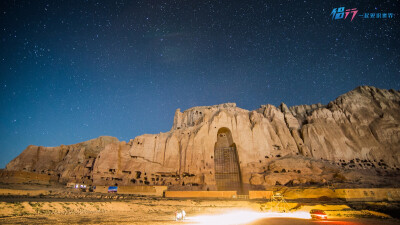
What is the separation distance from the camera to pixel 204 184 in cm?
4509

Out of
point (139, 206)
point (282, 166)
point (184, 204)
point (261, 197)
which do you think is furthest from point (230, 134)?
point (139, 206)

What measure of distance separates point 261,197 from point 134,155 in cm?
3004

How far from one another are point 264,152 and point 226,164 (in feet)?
31.5

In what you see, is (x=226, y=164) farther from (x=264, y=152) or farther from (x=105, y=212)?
(x=105, y=212)

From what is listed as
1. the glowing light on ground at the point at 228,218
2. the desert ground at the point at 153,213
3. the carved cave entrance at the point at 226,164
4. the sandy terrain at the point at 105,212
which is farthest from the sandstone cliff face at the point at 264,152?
the glowing light on ground at the point at 228,218

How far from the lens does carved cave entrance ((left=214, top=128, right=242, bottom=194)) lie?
156ft

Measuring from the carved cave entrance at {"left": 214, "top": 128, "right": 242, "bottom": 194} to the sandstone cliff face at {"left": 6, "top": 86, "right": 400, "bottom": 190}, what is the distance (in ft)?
2.78

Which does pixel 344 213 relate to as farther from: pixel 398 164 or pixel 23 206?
pixel 398 164

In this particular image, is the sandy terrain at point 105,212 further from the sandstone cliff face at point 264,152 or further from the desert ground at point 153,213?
the sandstone cliff face at point 264,152

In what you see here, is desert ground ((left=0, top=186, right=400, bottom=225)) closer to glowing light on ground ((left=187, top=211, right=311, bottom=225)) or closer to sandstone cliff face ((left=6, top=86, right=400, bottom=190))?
glowing light on ground ((left=187, top=211, right=311, bottom=225))

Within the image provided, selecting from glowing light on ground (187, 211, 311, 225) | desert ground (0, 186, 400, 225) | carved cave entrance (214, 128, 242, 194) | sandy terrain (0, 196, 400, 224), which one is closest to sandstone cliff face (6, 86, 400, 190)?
carved cave entrance (214, 128, 242, 194)

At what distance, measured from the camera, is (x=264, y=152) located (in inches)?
1978

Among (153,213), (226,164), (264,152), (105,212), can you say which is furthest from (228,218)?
(264,152)

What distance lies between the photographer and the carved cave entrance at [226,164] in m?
47.4
